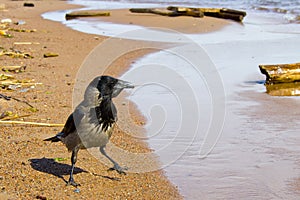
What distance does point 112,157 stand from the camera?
6195 millimetres

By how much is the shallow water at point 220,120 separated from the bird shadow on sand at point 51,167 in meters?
1.11

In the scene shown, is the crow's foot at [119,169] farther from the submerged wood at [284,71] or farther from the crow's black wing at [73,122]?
the submerged wood at [284,71]

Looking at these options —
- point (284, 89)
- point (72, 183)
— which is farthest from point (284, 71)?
point (72, 183)

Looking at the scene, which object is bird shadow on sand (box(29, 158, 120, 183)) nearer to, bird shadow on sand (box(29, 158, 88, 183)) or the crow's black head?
bird shadow on sand (box(29, 158, 88, 183))

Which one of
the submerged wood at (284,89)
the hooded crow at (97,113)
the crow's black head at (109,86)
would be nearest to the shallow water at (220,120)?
the submerged wood at (284,89)

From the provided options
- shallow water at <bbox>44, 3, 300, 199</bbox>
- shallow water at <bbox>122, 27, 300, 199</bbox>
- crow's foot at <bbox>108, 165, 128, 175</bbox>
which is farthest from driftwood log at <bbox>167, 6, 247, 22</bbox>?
crow's foot at <bbox>108, 165, 128, 175</bbox>

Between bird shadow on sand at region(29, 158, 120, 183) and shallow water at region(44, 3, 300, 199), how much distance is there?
3.37 feet

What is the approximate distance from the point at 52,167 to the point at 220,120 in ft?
9.88

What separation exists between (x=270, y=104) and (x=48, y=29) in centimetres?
1183

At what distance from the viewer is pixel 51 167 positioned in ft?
18.7

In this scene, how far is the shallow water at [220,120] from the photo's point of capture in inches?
221

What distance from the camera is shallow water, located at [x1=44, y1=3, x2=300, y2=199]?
562cm

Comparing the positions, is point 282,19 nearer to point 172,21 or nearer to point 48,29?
point 172,21

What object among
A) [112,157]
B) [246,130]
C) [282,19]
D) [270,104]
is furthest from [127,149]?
[282,19]
